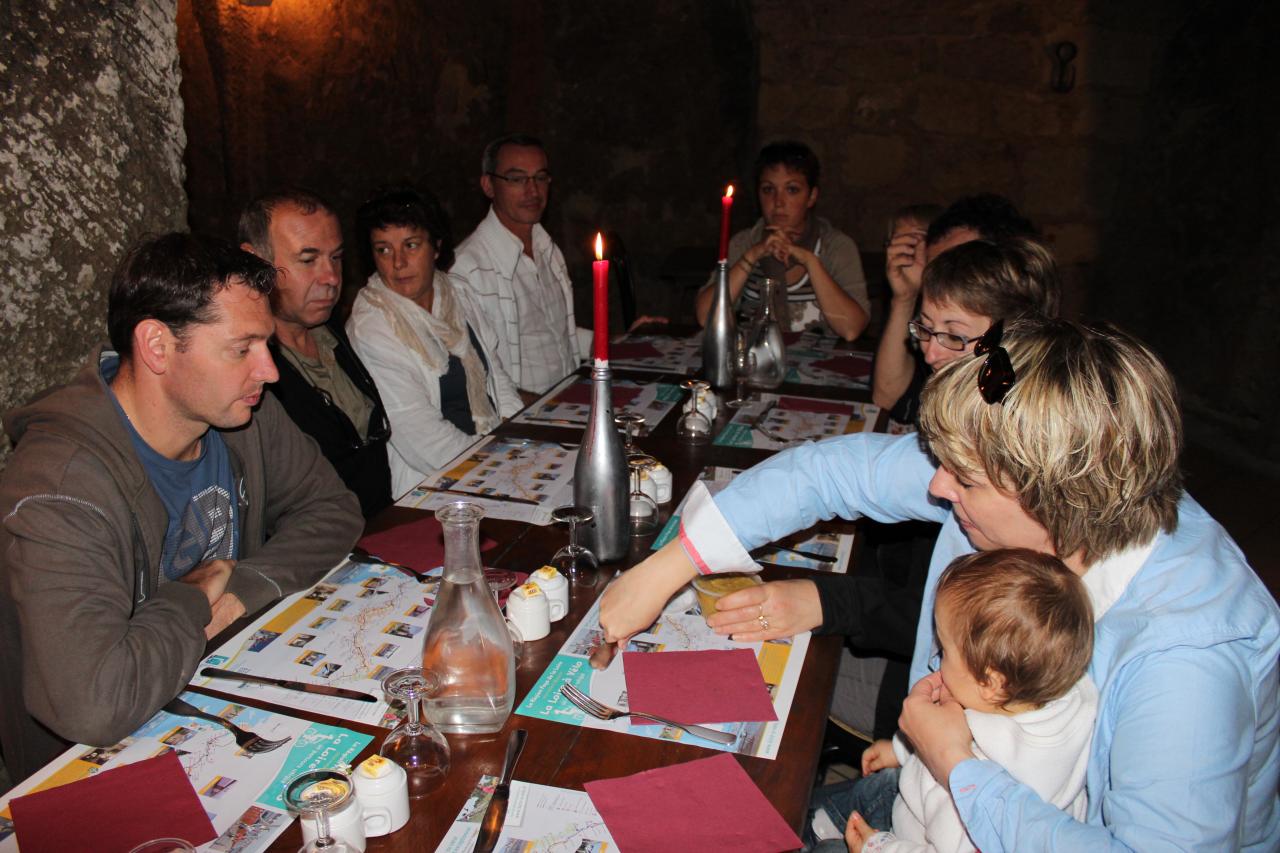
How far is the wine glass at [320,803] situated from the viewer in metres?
1.09

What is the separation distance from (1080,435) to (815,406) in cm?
174

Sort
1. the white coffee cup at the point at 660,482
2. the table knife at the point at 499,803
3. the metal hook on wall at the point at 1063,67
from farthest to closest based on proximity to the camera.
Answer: the metal hook on wall at the point at 1063,67 < the white coffee cup at the point at 660,482 < the table knife at the point at 499,803

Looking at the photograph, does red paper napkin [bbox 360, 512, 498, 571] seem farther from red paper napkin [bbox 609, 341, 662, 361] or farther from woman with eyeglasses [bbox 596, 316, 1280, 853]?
red paper napkin [bbox 609, 341, 662, 361]

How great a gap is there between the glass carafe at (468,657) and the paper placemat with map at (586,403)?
1282mm

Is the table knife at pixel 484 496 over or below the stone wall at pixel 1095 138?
below

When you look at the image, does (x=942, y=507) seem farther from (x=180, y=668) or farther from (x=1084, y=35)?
(x=1084, y=35)

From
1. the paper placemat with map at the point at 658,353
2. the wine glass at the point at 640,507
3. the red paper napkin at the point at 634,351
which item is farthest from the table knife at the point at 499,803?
the red paper napkin at the point at 634,351

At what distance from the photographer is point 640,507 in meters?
2.07

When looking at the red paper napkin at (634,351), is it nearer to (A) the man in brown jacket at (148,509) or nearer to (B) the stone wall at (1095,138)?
(A) the man in brown jacket at (148,509)

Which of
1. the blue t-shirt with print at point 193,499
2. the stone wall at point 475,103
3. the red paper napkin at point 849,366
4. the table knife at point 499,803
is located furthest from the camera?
the stone wall at point 475,103

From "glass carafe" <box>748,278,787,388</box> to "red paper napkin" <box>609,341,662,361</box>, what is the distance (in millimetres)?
530

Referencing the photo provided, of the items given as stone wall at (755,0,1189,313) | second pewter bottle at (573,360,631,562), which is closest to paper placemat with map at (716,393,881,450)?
second pewter bottle at (573,360,631,562)

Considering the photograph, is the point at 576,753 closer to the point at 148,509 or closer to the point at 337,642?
the point at 337,642

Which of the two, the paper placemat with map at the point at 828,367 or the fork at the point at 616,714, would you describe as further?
the paper placemat with map at the point at 828,367
